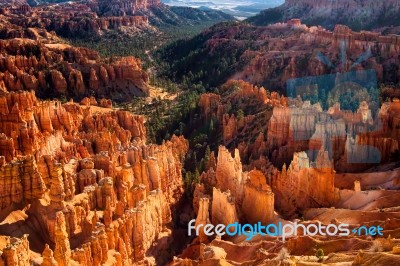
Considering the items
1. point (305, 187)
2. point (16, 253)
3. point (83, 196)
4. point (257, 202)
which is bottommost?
point (305, 187)

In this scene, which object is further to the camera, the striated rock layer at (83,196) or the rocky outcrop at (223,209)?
the rocky outcrop at (223,209)

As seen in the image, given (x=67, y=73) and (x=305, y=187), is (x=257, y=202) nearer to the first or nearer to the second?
(x=305, y=187)

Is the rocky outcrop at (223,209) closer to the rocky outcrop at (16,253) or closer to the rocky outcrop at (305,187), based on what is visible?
the rocky outcrop at (305,187)

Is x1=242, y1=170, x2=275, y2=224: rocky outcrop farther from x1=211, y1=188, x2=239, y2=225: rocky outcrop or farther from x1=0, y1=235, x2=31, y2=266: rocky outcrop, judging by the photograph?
x1=0, y1=235, x2=31, y2=266: rocky outcrop

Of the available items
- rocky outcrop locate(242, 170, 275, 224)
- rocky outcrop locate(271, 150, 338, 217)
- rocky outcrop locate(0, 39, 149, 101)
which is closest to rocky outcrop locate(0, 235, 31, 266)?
rocky outcrop locate(242, 170, 275, 224)

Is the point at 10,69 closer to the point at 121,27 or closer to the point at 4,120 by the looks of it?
the point at 4,120

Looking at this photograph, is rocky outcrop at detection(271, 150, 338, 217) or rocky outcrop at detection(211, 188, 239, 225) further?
rocky outcrop at detection(271, 150, 338, 217)

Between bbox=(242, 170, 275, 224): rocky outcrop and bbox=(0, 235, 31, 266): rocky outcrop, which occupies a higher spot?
bbox=(0, 235, 31, 266): rocky outcrop

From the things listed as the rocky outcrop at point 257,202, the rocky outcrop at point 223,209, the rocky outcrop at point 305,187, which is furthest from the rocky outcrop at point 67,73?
the rocky outcrop at point 305,187

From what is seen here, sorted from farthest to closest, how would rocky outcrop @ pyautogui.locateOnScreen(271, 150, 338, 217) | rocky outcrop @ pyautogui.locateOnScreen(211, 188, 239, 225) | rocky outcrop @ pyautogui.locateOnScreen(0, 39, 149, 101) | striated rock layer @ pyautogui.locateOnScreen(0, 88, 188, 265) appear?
rocky outcrop @ pyautogui.locateOnScreen(0, 39, 149, 101), rocky outcrop @ pyautogui.locateOnScreen(271, 150, 338, 217), rocky outcrop @ pyautogui.locateOnScreen(211, 188, 239, 225), striated rock layer @ pyautogui.locateOnScreen(0, 88, 188, 265)

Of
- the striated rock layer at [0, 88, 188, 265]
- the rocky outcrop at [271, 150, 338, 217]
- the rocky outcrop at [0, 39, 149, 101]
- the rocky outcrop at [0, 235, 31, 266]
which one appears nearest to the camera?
the rocky outcrop at [0, 235, 31, 266]

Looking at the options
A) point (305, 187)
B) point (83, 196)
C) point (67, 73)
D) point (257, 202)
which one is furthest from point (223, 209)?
point (67, 73)
